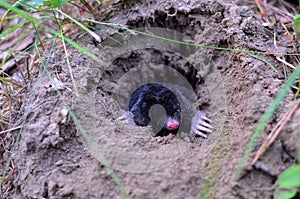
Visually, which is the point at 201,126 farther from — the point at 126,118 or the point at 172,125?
the point at 126,118

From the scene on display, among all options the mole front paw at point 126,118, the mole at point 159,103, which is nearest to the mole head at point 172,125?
the mole at point 159,103

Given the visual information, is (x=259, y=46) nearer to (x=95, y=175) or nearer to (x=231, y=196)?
(x=231, y=196)

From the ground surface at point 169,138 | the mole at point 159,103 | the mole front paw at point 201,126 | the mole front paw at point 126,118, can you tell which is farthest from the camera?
the mole at point 159,103

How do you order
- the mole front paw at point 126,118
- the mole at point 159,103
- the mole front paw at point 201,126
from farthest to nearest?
the mole at point 159,103, the mole front paw at point 126,118, the mole front paw at point 201,126

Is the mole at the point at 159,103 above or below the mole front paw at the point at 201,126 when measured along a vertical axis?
→ below

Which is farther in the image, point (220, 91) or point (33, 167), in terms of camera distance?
point (220, 91)

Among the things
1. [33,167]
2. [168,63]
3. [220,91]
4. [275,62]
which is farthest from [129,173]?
[168,63]

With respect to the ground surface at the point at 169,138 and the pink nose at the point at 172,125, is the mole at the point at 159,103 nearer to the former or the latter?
the pink nose at the point at 172,125

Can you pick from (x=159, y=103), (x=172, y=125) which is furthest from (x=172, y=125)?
(x=159, y=103)
